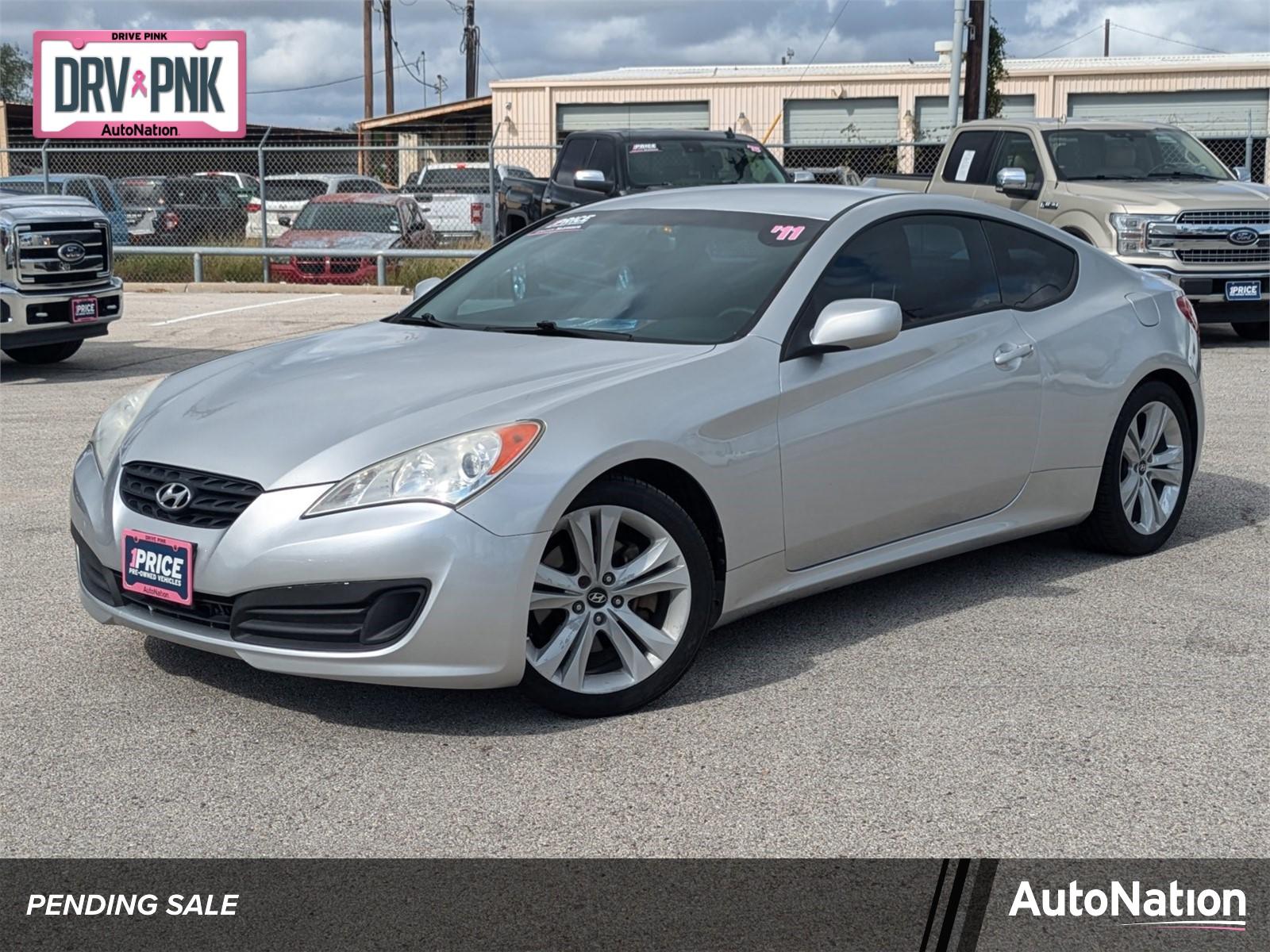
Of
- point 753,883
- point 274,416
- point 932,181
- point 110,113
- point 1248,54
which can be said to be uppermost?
point 1248,54

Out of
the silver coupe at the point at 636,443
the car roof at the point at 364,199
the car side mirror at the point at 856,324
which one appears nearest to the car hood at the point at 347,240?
the car roof at the point at 364,199

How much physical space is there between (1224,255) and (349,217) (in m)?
12.2

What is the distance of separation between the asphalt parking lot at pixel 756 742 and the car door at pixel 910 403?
1.39ft

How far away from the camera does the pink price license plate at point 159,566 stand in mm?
4309

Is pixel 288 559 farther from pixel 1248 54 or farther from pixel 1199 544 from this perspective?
pixel 1248 54

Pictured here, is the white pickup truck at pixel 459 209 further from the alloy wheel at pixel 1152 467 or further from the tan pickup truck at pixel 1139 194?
the alloy wheel at pixel 1152 467

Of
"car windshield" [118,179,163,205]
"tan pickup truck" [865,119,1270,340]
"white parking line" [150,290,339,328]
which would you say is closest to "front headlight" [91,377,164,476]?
"tan pickup truck" [865,119,1270,340]

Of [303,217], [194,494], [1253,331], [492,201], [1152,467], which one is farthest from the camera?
[303,217]

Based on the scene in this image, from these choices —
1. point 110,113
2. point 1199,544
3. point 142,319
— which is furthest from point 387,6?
point 1199,544

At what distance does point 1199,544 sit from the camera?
261 inches

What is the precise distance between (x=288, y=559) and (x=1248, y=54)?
49074mm

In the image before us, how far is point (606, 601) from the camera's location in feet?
14.7

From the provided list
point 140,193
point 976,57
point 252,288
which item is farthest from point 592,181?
point 976,57

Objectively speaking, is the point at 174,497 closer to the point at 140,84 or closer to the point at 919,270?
the point at 919,270
